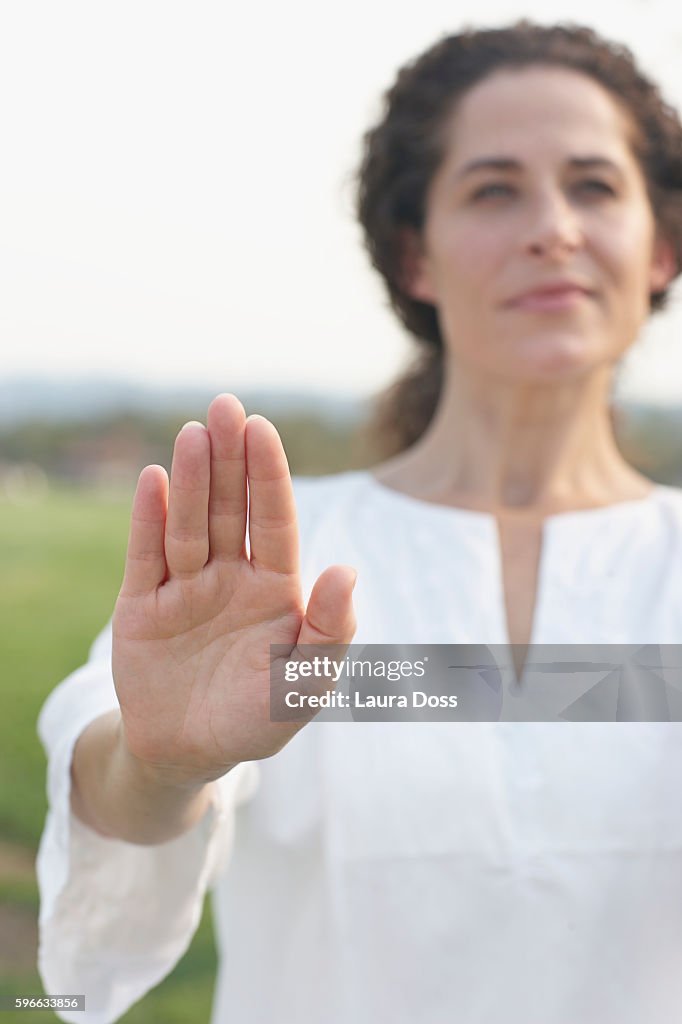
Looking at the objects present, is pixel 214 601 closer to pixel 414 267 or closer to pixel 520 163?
pixel 520 163

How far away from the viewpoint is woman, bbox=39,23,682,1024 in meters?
1.22

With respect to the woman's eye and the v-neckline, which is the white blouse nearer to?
the v-neckline

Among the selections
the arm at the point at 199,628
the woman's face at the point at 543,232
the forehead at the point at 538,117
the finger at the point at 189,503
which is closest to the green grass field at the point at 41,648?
the arm at the point at 199,628

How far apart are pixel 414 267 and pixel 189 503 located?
1.16m

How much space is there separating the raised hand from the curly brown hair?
1.08m

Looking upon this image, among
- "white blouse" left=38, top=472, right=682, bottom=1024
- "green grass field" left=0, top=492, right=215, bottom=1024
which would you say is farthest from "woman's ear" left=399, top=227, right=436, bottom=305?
"green grass field" left=0, top=492, right=215, bottom=1024

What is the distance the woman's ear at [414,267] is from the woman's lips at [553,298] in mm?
352

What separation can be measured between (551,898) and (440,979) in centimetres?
20

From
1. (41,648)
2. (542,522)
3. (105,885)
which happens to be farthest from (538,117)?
(41,648)

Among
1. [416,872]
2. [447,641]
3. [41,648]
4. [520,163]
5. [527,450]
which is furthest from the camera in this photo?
[41,648]

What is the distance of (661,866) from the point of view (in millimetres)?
1542

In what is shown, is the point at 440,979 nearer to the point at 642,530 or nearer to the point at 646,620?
the point at 646,620

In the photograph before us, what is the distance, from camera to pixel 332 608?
114 centimetres

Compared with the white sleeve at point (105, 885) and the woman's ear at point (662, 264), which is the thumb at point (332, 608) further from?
the woman's ear at point (662, 264)
